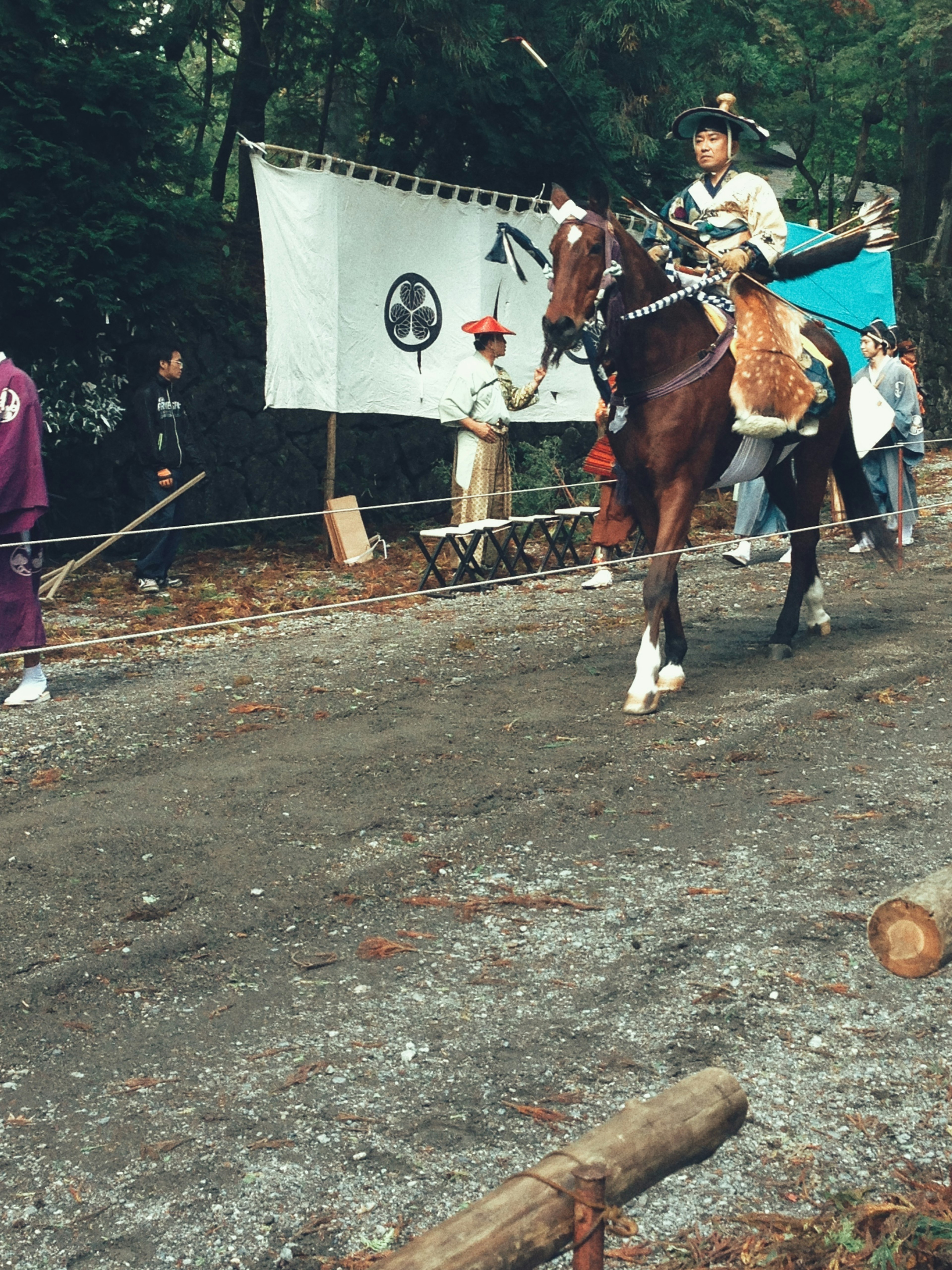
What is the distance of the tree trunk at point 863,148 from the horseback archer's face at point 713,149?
19668 millimetres

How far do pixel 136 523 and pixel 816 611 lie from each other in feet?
17.0

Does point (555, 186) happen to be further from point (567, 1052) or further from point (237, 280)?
point (237, 280)

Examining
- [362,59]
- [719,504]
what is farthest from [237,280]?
[719,504]

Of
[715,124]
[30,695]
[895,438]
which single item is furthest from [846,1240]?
[895,438]

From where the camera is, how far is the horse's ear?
22.7ft

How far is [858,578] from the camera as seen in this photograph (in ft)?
38.4

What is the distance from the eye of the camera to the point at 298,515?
327 inches

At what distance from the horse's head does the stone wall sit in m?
18.3

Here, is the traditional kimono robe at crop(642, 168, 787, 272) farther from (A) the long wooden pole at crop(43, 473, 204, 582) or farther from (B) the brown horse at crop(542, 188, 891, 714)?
(A) the long wooden pole at crop(43, 473, 204, 582)

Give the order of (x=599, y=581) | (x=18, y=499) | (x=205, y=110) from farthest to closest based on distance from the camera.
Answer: (x=205, y=110) → (x=599, y=581) → (x=18, y=499)

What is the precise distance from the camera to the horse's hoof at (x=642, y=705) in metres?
7.27

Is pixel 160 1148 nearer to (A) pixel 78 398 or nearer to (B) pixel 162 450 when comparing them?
(B) pixel 162 450

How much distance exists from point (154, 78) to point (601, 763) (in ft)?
26.4

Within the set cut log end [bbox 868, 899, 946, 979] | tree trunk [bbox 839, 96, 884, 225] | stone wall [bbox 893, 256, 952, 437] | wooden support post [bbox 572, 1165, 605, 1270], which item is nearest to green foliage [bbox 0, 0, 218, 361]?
cut log end [bbox 868, 899, 946, 979]
